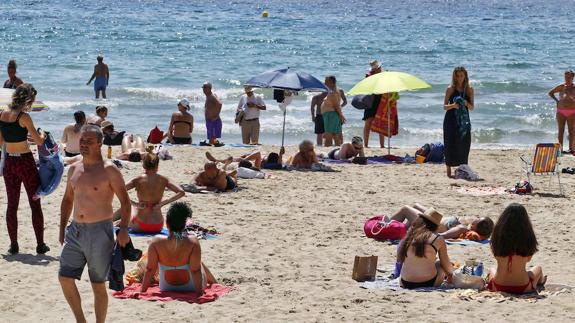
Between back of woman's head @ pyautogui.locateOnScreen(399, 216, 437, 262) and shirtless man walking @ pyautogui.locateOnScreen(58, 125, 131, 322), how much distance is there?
2349 mm

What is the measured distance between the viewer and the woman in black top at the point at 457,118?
1309 centimetres

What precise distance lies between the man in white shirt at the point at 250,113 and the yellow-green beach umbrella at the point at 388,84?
236 cm

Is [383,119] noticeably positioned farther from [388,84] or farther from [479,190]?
[479,190]

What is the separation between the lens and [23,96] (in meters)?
8.42

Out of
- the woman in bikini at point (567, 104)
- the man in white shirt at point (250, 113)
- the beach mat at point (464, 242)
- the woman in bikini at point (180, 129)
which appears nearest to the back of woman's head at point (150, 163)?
the beach mat at point (464, 242)

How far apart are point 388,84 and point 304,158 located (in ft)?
4.77

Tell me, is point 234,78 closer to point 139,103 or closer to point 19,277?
A: point 139,103

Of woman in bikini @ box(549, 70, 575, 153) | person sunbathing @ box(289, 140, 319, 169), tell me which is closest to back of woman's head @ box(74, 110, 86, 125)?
person sunbathing @ box(289, 140, 319, 169)

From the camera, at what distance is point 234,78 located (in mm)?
30828

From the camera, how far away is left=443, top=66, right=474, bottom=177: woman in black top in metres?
13.1

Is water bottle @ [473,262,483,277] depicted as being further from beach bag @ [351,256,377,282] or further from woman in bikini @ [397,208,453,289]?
beach bag @ [351,256,377,282]

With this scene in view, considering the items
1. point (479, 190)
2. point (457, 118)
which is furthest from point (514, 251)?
point (457, 118)

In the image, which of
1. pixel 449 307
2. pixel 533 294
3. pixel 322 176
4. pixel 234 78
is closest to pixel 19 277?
pixel 449 307

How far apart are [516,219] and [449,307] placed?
30.0 inches
